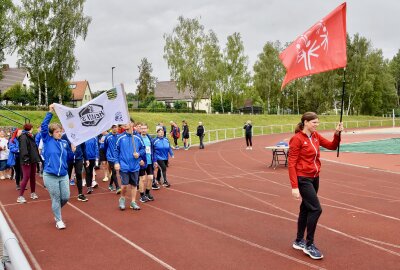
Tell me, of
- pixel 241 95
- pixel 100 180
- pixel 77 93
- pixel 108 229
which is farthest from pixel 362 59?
pixel 108 229

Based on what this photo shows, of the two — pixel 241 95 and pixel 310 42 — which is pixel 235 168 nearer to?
pixel 310 42

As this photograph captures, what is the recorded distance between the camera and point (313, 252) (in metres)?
5.08

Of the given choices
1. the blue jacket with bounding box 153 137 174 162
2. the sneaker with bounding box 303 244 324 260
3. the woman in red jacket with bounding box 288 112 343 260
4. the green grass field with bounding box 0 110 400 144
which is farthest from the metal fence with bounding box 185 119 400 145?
the sneaker with bounding box 303 244 324 260

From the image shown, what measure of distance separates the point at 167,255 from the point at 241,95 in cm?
6094

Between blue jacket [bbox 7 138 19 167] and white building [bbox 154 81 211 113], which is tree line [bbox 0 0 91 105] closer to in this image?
Answer: blue jacket [bbox 7 138 19 167]

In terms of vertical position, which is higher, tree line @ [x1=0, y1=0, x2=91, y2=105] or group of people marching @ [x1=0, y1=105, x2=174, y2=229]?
tree line @ [x1=0, y1=0, x2=91, y2=105]

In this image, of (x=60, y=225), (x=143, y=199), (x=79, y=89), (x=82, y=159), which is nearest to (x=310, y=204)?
(x=60, y=225)

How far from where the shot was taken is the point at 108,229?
6730 mm

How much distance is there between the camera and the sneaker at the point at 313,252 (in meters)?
5.04

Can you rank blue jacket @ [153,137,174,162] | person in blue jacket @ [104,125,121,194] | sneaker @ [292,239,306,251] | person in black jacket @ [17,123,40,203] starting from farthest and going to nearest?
1. blue jacket @ [153,137,174,162]
2. person in blue jacket @ [104,125,121,194]
3. person in black jacket @ [17,123,40,203]
4. sneaker @ [292,239,306,251]

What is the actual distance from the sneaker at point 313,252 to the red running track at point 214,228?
71 mm

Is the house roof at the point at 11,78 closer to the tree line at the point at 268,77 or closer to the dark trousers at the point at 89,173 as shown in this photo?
the tree line at the point at 268,77

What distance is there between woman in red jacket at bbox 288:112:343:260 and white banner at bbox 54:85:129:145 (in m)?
3.90

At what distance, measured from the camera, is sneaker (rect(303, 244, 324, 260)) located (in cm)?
504
